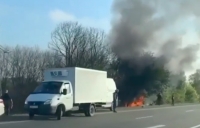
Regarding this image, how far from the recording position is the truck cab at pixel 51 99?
2209cm

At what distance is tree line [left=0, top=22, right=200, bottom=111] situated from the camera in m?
52.0

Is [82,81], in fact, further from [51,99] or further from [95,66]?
[95,66]

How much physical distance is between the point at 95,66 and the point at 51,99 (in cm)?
3888

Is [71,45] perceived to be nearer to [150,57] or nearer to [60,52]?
[60,52]

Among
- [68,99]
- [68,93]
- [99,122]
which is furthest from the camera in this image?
[68,93]

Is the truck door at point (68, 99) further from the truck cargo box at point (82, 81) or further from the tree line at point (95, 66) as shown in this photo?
the tree line at point (95, 66)

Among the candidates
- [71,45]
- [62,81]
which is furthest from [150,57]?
[62,81]

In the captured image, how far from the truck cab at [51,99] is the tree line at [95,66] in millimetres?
22477

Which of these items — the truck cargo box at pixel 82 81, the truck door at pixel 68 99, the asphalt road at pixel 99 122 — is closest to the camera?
the asphalt road at pixel 99 122

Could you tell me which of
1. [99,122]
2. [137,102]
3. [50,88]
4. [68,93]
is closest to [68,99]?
[68,93]

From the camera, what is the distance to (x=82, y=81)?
2594cm

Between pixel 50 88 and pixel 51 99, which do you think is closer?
pixel 51 99

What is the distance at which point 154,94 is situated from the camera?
55688mm

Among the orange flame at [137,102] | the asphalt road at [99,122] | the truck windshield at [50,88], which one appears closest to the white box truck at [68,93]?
the truck windshield at [50,88]
